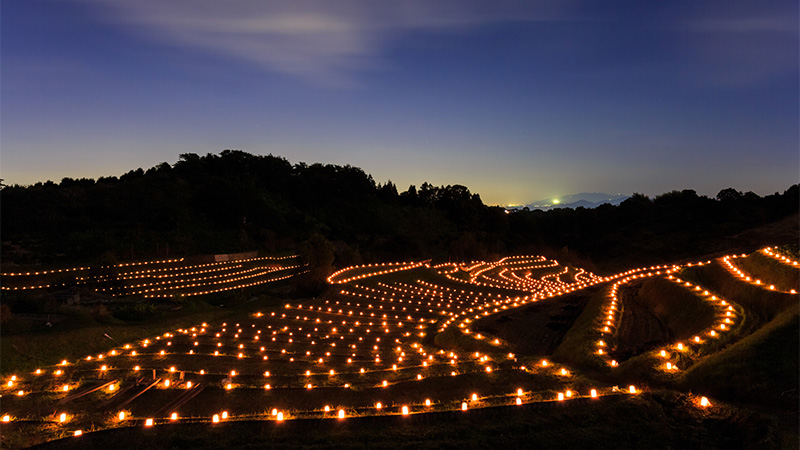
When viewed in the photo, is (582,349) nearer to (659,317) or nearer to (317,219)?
(659,317)

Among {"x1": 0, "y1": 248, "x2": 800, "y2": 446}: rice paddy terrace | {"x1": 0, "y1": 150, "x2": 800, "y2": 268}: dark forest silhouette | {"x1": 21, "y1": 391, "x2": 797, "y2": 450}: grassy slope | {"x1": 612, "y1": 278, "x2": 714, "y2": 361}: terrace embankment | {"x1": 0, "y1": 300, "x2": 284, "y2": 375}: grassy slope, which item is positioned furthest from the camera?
{"x1": 0, "y1": 150, "x2": 800, "y2": 268}: dark forest silhouette

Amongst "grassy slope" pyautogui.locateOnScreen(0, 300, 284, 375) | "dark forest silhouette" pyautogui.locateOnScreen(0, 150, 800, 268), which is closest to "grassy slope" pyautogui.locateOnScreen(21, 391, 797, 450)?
"grassy slope" pyautogui.locateOnScreen(0, 300, 284, 375)

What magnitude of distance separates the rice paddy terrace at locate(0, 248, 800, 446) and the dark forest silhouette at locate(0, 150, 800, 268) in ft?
35.2

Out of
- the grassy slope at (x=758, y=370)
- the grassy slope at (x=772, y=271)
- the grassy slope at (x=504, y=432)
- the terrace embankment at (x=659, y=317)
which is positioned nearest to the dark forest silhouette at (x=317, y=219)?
the terrace embankment at (x=659, y=317)

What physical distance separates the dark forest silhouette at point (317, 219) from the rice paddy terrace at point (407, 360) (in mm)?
10732

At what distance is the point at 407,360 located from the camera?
34.9ft

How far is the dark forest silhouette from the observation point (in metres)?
31.5

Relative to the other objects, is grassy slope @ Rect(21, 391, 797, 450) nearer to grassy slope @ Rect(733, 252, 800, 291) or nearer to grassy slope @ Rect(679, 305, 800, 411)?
grassy slope @ Rect(679, 305, 800, 411)

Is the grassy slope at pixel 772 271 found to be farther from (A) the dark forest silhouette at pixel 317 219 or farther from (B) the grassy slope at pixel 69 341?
(A) the dark forest silhouette at pixel 317 219

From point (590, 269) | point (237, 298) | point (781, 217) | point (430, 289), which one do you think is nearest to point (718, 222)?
point (781, 217)

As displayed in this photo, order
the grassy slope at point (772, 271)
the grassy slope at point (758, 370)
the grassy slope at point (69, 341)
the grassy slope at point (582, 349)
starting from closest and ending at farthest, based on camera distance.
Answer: the grassy slope at point (758, 370) < the grassy slope at point (582, 349) < the grassy slope at point (69, 341) < the grassy slope at point (772, 271)

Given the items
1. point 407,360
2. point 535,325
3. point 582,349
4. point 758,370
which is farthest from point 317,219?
point 758,370

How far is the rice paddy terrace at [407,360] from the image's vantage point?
737 cm

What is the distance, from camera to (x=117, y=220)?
3509 cm
